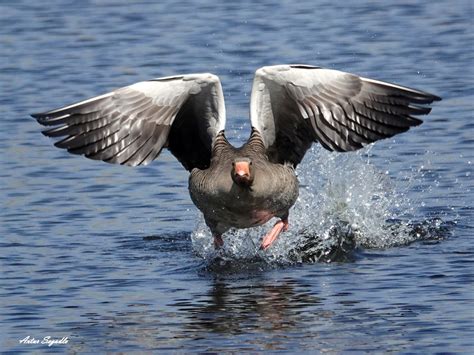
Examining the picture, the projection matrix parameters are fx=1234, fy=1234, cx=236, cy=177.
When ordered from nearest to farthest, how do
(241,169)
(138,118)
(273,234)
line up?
(241,169), (138,118), (273,234)

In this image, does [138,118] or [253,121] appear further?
[253,121]

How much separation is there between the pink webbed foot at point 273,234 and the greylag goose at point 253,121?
0.32 metres

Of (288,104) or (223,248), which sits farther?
(223,248)

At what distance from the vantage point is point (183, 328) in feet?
32.1

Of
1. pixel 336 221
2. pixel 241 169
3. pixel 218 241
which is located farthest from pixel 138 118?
pixel 336 221

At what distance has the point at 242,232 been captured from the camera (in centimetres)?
1280

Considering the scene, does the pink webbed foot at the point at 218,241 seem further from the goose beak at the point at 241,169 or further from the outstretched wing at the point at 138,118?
the goose beak at the point at 241,169

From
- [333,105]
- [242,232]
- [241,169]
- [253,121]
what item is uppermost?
[333,105]

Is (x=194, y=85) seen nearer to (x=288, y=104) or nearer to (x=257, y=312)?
(x=288, y=104)

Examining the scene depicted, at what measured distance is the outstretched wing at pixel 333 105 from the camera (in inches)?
427

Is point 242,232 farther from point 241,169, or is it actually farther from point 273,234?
point 241,169

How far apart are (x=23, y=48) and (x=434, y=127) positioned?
920 centimetres

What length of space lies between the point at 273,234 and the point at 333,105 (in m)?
1.41

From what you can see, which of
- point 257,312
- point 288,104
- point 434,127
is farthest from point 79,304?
point 434,127
